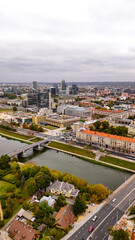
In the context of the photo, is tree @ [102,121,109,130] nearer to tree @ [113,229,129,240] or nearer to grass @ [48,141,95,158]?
grass @ [48,141,95,158]

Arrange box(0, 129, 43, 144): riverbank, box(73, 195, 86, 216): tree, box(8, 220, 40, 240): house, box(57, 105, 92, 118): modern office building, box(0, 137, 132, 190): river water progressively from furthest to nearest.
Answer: box(57, 105, 92, 118): modern office building → box(0, 129, 43, 144): riverbank → box(0, 137, 132, 190): river water → box(73, 195, 86, 216): tree → box(8, 220, 40, 240): house

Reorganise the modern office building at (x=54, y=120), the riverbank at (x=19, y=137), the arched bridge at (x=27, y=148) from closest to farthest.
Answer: the arched bridge at (x=27, y=148)
the riverbank at (x=19, y=137)
the modern office building at (x=54, y=120)

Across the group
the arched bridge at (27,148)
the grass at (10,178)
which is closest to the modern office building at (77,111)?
the arched bridge at (27,148)

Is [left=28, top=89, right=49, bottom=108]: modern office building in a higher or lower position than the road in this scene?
higher

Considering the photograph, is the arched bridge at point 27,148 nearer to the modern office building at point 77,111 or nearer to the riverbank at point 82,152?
the riverbank at point 82,152

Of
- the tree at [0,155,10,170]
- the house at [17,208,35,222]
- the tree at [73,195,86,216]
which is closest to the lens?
the house at [17,208,35,222]

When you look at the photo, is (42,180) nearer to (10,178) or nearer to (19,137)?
(10,178)

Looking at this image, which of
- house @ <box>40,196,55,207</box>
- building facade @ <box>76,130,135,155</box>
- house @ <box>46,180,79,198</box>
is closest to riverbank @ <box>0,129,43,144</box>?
building facade @ <box>76,130,135,155</box>
